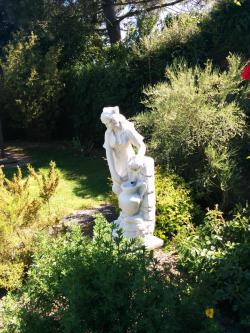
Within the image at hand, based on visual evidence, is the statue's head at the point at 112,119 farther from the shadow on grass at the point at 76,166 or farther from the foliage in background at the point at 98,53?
the foliage in background at the point at 98,53

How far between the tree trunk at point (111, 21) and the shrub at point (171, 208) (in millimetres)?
9159

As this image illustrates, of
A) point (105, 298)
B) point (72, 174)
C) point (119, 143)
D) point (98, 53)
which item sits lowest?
point (72, 174)

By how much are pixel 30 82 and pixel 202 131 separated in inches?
300

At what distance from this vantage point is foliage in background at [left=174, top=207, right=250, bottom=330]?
3537mm

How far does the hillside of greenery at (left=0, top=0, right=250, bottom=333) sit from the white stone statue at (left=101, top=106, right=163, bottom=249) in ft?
1.75

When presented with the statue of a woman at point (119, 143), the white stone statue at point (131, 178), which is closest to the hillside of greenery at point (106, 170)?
the white stone statue at point (131, 178)

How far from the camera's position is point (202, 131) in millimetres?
6809

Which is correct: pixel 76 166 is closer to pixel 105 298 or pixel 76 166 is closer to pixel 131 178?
pixel 131 178

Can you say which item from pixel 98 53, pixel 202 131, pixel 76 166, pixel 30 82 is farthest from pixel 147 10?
pixel 202 131

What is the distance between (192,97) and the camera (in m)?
6.82

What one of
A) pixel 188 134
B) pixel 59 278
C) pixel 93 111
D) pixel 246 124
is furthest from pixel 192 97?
pixel 93 111

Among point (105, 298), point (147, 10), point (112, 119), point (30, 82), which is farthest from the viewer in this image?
point (147, 10)

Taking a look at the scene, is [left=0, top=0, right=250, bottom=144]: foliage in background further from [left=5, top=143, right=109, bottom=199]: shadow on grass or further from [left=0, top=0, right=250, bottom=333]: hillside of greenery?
[left=5, top=143, right=109, bottom=199]: shadow on grass

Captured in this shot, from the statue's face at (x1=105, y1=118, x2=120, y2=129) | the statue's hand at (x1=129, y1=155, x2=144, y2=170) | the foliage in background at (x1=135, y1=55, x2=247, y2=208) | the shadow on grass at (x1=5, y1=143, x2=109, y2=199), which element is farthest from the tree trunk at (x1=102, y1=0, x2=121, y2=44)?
the statue's hand at (x1=129, y1=155, x2=144, y2=170)
